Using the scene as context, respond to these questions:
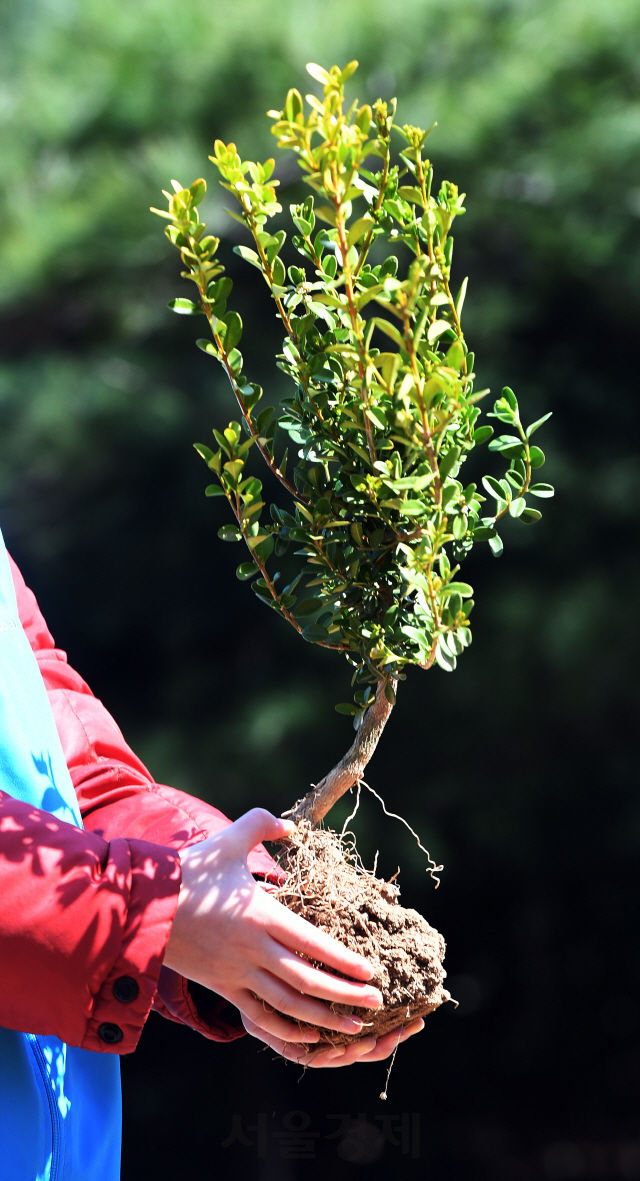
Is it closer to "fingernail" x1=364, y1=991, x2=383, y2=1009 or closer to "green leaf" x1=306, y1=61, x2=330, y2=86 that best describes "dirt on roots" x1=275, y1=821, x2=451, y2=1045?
"fingernail" x1=364, y1=991, x2=383, y2=1009

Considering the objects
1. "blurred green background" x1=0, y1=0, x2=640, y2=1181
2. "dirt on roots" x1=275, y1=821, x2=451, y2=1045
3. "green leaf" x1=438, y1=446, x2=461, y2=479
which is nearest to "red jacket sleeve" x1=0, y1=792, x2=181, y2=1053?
"dirt on roots" x1=275, y1=821, x2=451, y2=1045

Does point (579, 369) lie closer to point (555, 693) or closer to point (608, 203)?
point (608, 203)

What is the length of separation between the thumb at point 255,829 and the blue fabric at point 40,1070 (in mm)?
170

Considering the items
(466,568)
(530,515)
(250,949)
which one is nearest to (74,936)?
(250,949)

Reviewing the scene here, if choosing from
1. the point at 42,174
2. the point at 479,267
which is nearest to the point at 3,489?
the point at 42,174

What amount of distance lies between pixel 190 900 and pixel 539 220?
1.86 metres

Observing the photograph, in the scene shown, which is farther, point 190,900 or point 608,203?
point 608,203

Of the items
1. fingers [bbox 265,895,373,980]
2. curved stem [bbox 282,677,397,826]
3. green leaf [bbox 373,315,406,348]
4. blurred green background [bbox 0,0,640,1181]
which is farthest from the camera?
blurred green background [bbox 0,0,640,1181]

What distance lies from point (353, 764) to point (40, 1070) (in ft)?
1.09

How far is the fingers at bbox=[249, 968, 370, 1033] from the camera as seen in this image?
61 centimetres

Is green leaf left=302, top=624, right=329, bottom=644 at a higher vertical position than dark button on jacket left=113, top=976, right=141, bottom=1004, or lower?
higher

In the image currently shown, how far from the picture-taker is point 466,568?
209cm

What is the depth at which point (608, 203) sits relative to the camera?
200 cm

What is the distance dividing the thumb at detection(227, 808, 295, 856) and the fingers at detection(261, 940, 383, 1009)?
7 cm
